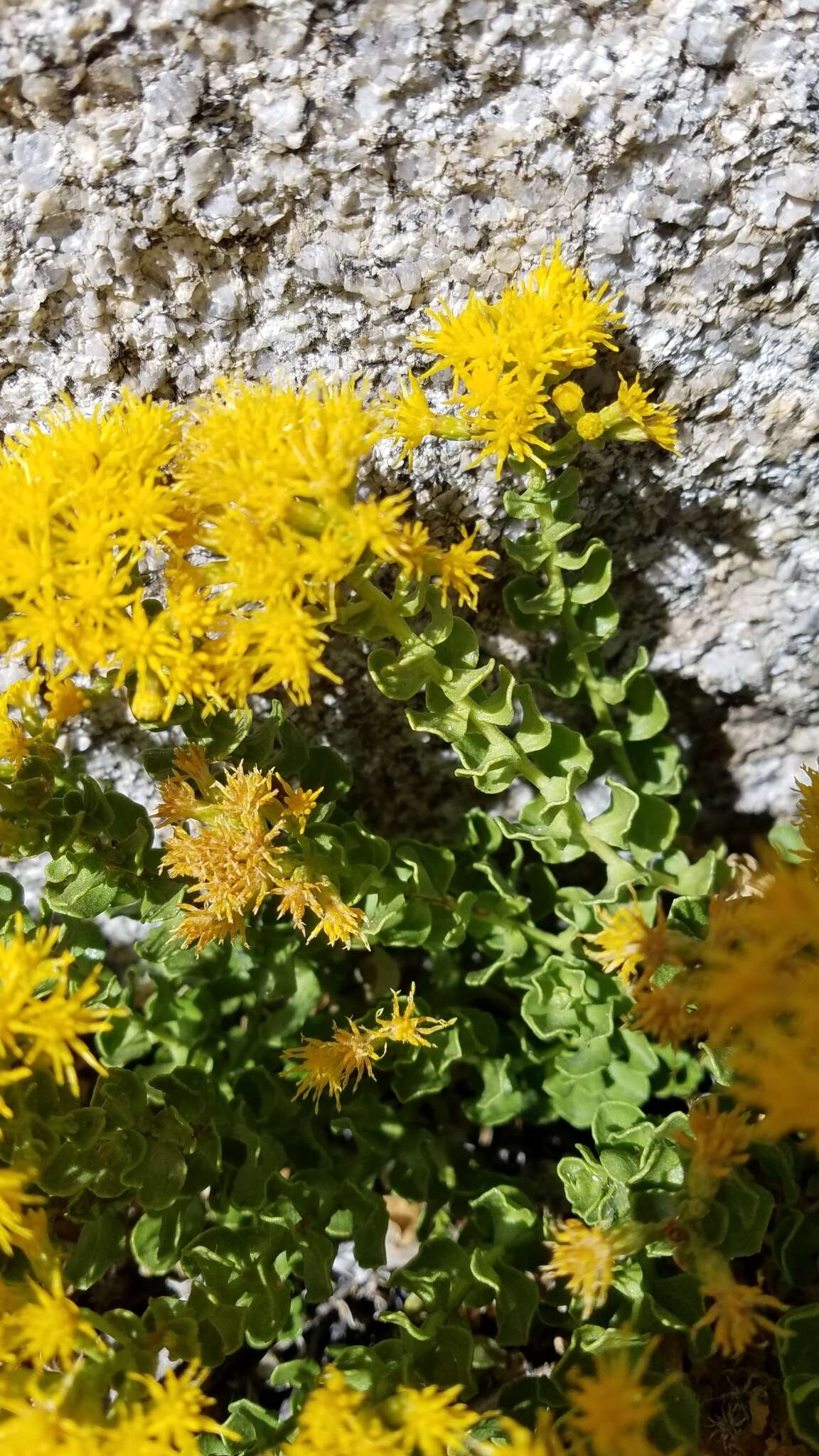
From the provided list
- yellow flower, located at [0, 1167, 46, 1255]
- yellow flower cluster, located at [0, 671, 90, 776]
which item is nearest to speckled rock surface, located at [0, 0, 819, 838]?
yellow flower cluster, located at [0, 671, 90, 776]

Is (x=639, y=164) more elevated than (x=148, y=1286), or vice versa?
(x=639, y=164)

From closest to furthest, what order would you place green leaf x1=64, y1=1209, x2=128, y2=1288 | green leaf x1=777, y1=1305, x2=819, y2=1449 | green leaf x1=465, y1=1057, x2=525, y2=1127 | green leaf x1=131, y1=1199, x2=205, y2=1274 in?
green leaf x1=777, y1=1305, x2=819, y2=1449 → green leaf x1=64, y1=1209, x2=128, y2=1288 → green leaf x1=131, y1=1199, x2=205, y2=1274 → green leaf x1=465, y1=1057, x2=525, y2=1127

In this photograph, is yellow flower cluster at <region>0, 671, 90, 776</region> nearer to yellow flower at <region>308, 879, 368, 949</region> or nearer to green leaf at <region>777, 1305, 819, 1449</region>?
yellow flower at <region>308, 879, 368, 949</region>

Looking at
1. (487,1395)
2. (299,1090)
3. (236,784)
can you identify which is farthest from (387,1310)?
(236,784)

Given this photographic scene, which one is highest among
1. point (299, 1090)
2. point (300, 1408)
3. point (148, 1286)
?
point (299, 1090)

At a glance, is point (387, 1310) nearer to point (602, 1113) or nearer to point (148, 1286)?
point (148, 1286)

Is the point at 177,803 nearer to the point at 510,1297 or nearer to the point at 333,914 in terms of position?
the point at 333,914
